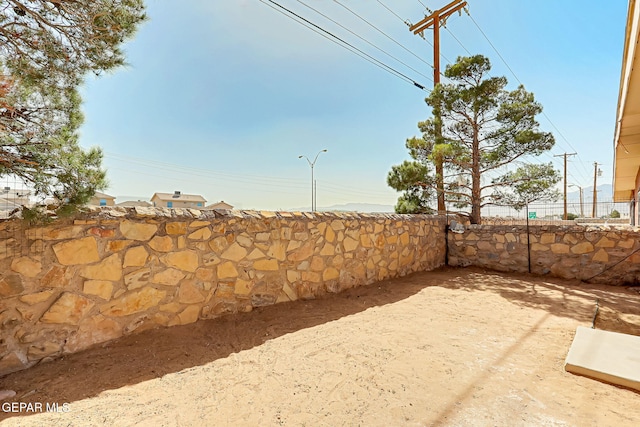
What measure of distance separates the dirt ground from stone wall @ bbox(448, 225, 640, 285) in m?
2.31

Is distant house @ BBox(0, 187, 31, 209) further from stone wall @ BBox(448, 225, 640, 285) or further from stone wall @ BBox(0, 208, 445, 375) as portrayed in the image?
stone wall @ BBox(448, 225, 640, 285)

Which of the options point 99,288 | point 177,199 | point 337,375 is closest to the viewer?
point 337,375

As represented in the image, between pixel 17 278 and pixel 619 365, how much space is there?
176 inches

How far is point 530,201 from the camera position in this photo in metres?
7.71

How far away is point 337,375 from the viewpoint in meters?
2.07

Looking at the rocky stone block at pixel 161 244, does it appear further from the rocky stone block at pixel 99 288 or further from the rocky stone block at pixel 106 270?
the rocky stone block at pixel 99 288

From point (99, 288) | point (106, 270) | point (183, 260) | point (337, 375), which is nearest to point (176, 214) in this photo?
point (183, 260)

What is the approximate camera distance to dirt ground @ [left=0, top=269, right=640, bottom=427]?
1.61 meters

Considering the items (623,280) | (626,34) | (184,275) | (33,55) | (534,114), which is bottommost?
(623,280)

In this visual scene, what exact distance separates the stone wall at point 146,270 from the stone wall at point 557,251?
151 inches

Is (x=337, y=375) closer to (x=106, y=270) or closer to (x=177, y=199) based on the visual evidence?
(x=106, y=270)

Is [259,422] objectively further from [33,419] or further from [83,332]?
[83,332]

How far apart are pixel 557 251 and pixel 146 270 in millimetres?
7123

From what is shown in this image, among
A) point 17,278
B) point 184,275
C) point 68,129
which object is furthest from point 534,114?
point 17,278
